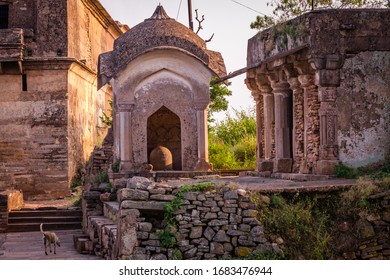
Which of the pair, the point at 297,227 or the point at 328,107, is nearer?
the point at 297,227

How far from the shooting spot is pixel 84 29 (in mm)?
23547

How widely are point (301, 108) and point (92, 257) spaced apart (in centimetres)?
399

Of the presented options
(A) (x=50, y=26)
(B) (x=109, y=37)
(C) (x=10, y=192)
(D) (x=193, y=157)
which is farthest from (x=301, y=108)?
(B) (x=109, y=37)

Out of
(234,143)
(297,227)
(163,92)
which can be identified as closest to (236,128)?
(234,143)

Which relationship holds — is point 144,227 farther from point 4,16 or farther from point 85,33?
point 85,33

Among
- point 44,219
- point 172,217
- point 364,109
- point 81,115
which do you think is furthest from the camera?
point 81,115

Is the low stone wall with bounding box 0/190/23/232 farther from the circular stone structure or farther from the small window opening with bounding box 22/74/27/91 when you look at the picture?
the small window opening with bounding box 22/74/27/91

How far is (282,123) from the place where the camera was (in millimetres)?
14914

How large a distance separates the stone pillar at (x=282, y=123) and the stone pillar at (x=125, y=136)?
3.22 meters

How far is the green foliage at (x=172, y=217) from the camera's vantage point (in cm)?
1023

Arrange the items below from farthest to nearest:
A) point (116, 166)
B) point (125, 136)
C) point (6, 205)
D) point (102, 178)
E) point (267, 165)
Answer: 1. point (6, 205)
2. point (102, 178)
3. point (116, 166)
4. point (125, 136)
5. point (267, 165)

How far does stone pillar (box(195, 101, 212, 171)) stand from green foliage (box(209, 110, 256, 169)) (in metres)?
3.27

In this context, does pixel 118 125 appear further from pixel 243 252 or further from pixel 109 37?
pixel 109 37

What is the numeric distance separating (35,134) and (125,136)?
5443 mm
